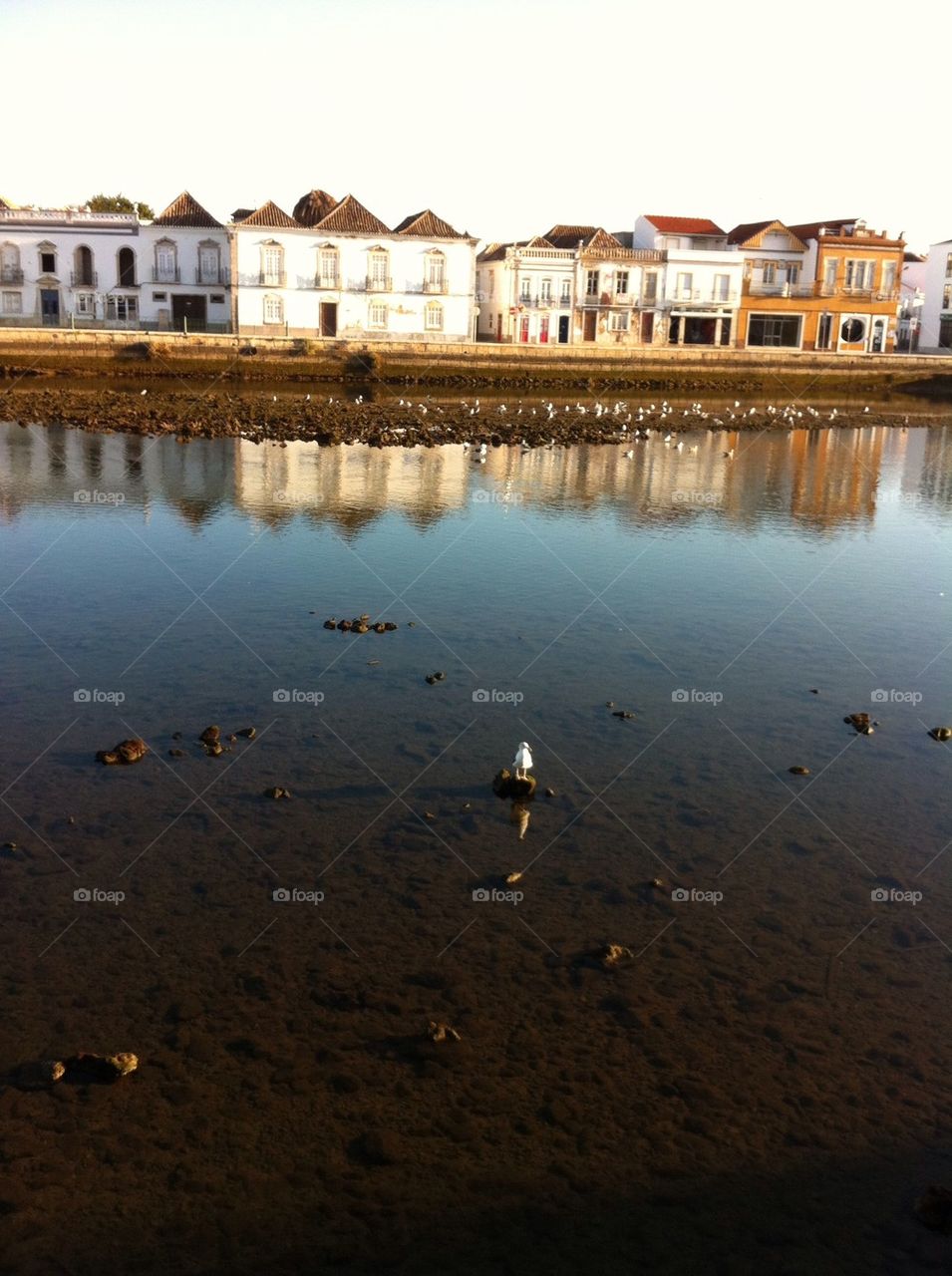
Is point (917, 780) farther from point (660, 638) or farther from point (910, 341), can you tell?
point (910, 341)

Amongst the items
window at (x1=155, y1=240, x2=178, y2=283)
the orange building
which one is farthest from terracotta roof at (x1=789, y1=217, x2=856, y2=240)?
window at (x1=155, y1=240, x2=178, y2=283)

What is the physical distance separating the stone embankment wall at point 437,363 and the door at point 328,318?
18.4ft

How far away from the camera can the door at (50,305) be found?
62.6 m

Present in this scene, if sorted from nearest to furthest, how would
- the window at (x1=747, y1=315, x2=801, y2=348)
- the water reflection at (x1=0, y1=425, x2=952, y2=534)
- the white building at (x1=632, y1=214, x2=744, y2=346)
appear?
the water reflection at (x1=0, y1=425, x2=952, y2=534) → the white building at (x1=632, y1=214, x2=744, y2=346) → the window at (x1=747, y1=315, x2=801, y2=348)

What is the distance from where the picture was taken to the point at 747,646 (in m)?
14.5

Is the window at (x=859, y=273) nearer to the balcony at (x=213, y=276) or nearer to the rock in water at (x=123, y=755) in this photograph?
the balcony at (x=213, y=276)

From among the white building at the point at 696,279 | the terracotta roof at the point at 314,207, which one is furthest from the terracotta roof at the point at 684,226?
the terracotta roof at the point at 314,207

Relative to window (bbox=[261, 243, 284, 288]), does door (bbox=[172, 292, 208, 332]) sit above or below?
below

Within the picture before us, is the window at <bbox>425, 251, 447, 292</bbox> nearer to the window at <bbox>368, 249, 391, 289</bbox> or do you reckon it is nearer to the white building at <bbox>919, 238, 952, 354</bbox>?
the window at <bbox>368, 249, 391, 289</bbox>

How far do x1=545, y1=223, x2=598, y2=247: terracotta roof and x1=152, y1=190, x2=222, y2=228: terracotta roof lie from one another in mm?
20206

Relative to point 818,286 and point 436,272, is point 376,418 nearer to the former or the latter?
point 436,272

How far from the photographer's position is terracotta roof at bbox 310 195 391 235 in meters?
61.2

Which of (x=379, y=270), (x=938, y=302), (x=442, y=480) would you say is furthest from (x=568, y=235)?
(x=442, y=480)

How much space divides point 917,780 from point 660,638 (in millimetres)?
4540
